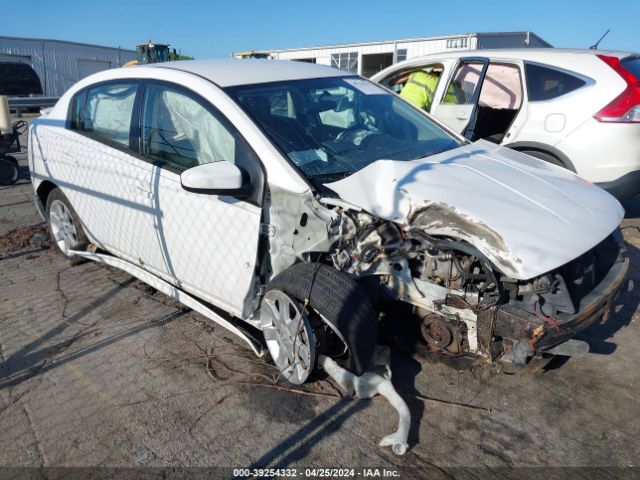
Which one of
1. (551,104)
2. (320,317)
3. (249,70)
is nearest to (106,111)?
(249,70)

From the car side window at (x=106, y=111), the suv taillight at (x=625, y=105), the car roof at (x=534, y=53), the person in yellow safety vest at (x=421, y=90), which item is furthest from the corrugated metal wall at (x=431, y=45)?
the car side window at (x=106, y=111)

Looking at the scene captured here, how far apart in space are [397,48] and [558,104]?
15.6 metres

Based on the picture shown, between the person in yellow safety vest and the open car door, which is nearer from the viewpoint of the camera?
the open car door

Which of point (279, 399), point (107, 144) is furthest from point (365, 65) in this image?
point (279, 399)

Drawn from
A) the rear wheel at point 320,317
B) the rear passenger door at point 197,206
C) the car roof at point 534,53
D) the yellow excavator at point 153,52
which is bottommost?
the rear wheel at point 320,317

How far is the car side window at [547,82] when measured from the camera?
5.60 metres

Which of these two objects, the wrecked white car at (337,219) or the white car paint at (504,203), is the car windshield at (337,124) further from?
the white car paint at (504,203)

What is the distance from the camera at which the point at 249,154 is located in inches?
126

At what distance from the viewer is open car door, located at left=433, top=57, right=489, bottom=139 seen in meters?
6.00

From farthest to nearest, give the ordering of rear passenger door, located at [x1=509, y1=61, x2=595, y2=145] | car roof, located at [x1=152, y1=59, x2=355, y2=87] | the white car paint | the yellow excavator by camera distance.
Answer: the yellow excavator
rear passenger door, located at [x1=509, y1=61, x2=595, y2=145]
car roof, located at [x1=152, y1=59, x2=355, y2=87]
the white car paint

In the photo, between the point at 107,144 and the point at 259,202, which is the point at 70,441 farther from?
the point at 107,144

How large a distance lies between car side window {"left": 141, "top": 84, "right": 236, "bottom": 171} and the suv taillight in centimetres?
395

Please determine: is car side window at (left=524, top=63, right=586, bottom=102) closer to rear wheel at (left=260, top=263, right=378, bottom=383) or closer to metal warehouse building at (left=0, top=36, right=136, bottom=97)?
rear wheel at (left=260, top=263, right=378, bottom=383)

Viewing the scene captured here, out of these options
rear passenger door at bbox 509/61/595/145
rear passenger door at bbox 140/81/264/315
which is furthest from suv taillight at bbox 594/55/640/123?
rear passenger door at bbox 140/81/264/315
